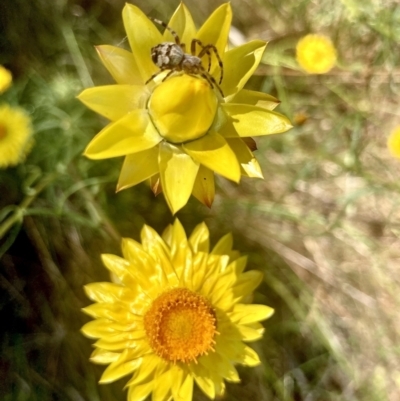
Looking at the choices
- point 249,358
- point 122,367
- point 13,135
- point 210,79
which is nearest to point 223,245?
point 249,358

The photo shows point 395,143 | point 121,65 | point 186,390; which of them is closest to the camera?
point 121,65

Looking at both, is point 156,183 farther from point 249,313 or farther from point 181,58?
point 249,313

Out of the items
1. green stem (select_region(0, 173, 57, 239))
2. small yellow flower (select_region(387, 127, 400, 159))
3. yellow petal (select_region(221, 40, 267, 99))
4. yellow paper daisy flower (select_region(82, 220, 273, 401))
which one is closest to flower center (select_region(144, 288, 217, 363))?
yellow paper daisy flower (select_region(82, 220, 273, 401))

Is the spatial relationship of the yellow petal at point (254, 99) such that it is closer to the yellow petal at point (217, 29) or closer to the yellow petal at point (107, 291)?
the yellow petal at point (217, 29)

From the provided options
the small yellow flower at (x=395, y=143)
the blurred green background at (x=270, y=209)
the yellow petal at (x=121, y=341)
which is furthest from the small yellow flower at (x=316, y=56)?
the yellow petal at (x=121, y=341)

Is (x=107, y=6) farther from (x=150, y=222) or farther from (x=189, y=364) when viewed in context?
(x=189, y=364)

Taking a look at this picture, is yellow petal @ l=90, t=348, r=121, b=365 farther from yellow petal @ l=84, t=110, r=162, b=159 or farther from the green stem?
yellow petal @ l=84, t=110, r=162, b=159
